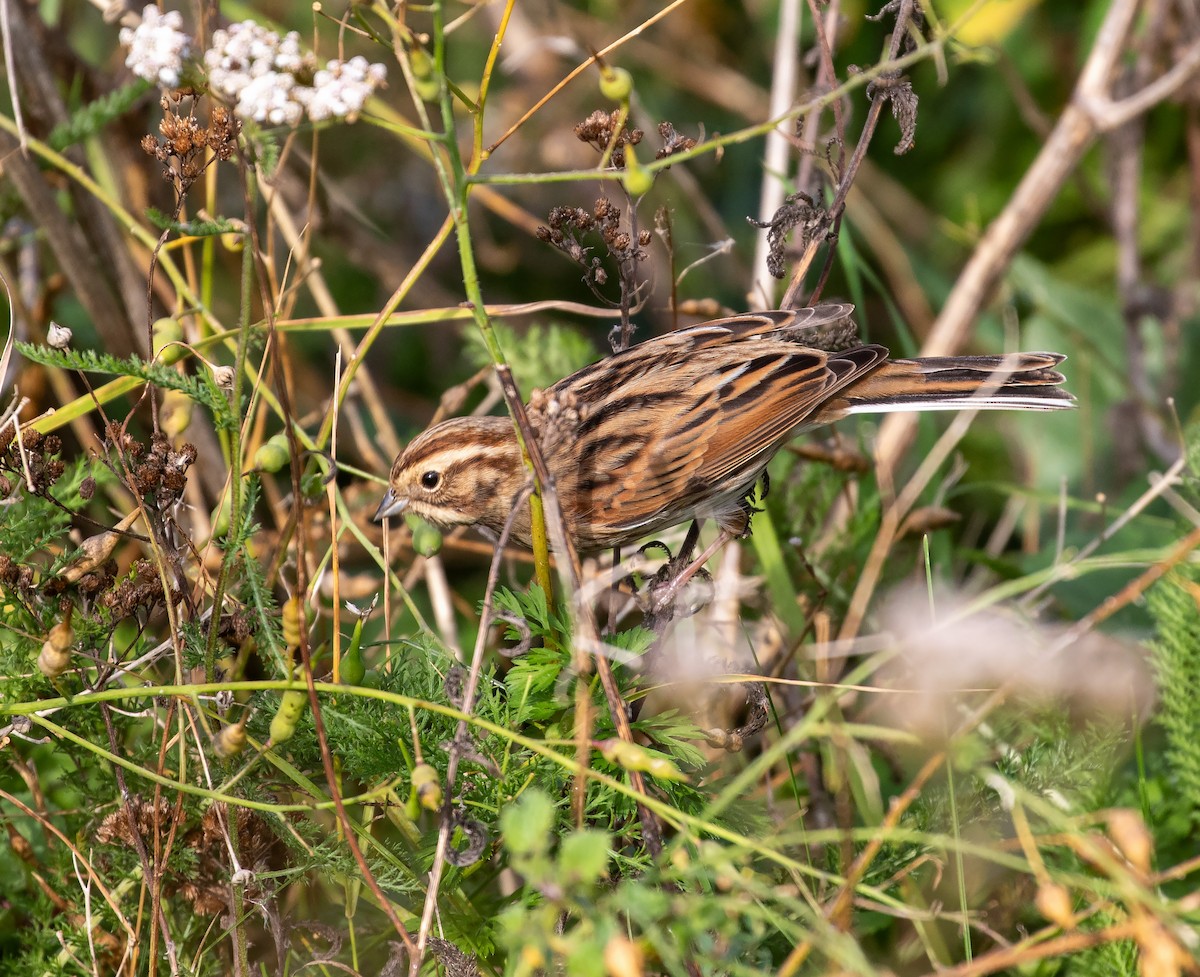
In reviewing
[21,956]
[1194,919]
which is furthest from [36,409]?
[1194,919]

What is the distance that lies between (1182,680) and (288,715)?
5.58 feet

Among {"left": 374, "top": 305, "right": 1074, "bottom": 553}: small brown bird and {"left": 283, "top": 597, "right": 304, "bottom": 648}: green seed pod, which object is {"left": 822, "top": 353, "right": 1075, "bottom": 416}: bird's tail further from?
{"left": 283, "top": 597, "right": 304, "bottom": 648}: green seed pod

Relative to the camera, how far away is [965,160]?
561cm

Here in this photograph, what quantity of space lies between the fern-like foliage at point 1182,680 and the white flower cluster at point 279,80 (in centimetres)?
177

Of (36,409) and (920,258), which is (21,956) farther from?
(920,258)

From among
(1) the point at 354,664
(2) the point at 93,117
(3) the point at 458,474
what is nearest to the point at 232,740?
(1) the point at 354,664

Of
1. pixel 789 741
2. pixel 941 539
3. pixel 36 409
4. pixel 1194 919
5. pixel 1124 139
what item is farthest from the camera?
pixel 1124 139

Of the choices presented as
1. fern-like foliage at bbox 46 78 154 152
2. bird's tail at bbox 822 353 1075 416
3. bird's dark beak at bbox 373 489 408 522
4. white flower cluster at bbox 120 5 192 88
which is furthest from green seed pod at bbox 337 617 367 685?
bird's tail at bbox 822 353 1075 416

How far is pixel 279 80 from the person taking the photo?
157 centimetres

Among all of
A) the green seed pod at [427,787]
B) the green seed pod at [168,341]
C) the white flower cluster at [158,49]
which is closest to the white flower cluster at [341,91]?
the white flower cluster at [158,49]

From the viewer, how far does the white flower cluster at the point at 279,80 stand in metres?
1.56

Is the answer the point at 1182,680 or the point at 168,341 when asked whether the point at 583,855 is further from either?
the point at 1182,680

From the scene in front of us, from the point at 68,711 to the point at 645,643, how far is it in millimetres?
976

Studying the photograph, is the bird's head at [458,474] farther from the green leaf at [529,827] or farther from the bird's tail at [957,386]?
the green leaf at [529,827]
